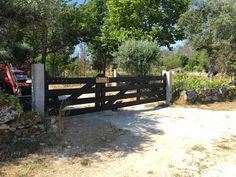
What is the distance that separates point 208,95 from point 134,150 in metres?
7.25

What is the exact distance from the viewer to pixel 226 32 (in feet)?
47.9

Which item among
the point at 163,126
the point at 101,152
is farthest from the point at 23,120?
the point at 163,126

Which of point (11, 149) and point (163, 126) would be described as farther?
point (163, 126)

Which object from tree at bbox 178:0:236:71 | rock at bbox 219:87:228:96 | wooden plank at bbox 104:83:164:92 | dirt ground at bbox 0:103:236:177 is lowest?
dirt ground at bbox 0:103:236:177

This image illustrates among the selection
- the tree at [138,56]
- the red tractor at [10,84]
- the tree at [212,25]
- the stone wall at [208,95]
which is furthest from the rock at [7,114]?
the tree at [212,25]

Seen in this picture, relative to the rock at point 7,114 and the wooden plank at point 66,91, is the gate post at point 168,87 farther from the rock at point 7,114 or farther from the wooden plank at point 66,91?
the rock at point 7,114

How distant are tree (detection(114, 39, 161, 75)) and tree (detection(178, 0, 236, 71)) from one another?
5.75 meters

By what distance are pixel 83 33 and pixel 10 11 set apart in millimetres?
16230

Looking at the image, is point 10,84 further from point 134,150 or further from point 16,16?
point 134,150

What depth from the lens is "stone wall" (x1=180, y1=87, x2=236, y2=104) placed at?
1039cm

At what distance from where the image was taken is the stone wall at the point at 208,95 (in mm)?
10391

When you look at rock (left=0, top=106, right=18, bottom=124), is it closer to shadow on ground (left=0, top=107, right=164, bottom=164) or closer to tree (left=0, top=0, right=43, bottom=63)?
shadow on ground (left=0, top=107, right=164, bottom=164)

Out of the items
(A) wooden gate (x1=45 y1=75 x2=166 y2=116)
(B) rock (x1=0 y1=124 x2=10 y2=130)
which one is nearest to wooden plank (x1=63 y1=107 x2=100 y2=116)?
(A) wooden gate (x1=45 y1=75 x2=166 y2=116)

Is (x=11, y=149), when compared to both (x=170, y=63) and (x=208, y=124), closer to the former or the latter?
(x=208, y=124)
